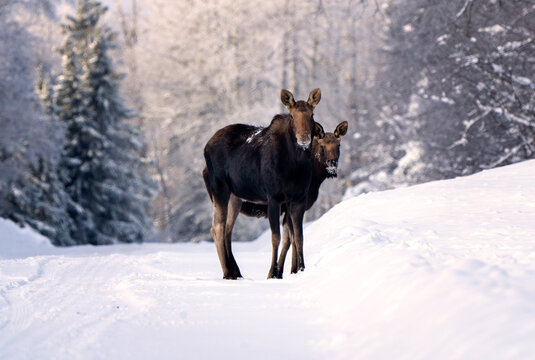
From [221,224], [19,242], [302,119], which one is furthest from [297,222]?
[19,242]

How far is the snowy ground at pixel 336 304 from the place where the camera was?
5.05 meters

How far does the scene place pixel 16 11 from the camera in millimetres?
28438

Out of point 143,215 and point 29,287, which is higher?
point 29,287

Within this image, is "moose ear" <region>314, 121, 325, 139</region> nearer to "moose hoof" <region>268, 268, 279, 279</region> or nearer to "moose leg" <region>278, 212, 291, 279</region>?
"moose leg" <region>278, 212, 291, 279</region>

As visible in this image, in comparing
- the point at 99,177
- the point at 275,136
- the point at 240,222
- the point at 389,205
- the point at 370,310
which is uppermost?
the point at 275,136

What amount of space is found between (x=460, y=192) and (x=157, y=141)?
37.3 meters

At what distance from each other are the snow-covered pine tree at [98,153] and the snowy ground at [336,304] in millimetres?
24123

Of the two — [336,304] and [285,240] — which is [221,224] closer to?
[285,240]

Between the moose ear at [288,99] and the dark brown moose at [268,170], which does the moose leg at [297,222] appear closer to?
the dark brown moose at [268,170]

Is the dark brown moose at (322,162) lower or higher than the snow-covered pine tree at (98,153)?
higher

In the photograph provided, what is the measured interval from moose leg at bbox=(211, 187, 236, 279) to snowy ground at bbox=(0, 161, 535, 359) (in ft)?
2.57

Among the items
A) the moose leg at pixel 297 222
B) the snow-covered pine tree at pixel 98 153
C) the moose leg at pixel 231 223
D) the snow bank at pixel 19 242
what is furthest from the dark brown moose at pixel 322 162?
the snow-covered pine tree at pixel 98 153

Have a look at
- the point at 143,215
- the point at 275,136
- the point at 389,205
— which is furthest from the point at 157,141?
the point at 275,136

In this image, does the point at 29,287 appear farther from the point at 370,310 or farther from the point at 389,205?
the point at 389,205
